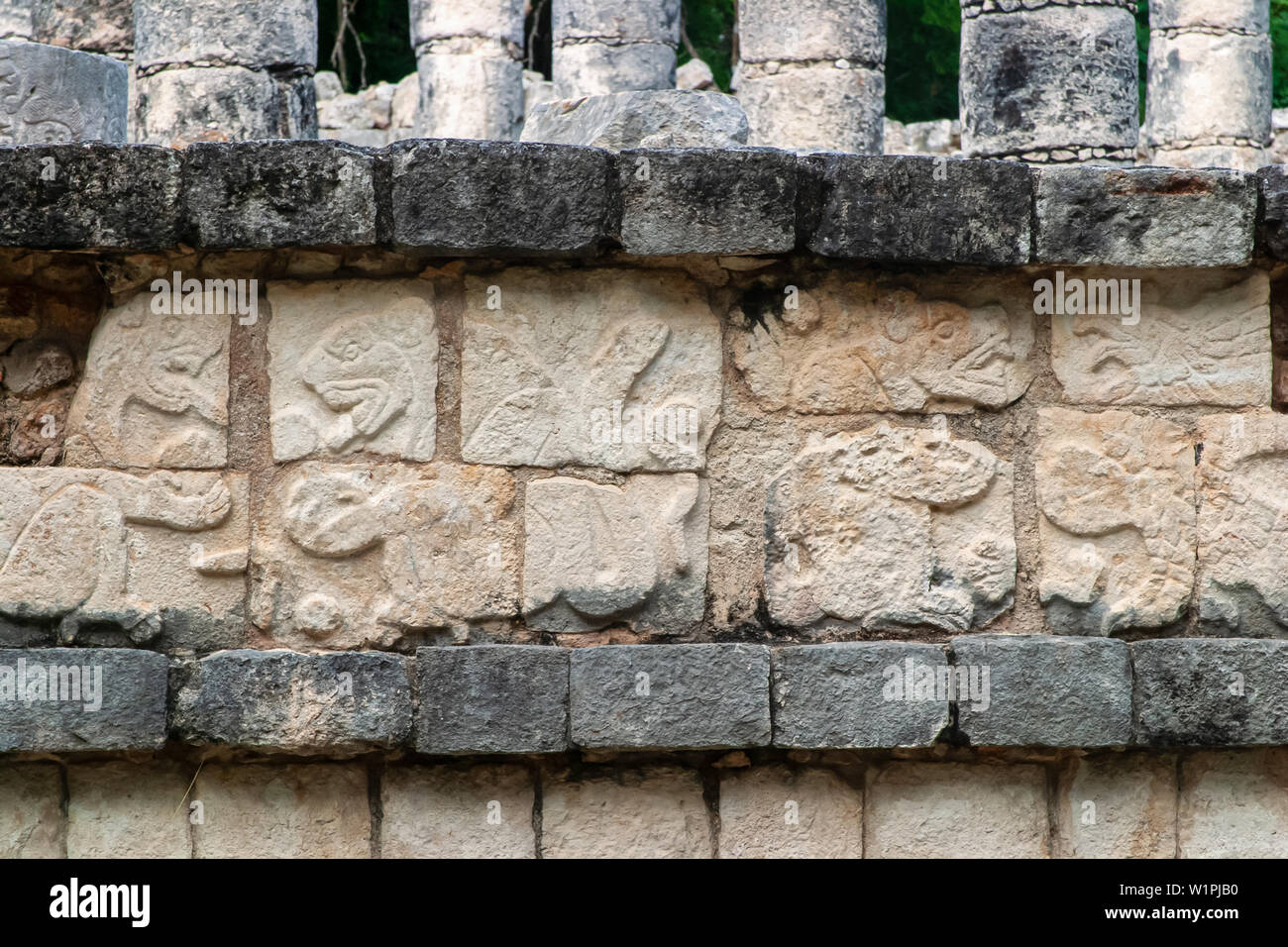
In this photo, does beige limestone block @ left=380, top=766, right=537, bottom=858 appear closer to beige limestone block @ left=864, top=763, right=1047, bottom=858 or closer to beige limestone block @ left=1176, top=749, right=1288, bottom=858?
beige limestone block @ left=864, top=763, right=1047, bottom=858

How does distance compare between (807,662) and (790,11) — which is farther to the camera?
(790,11)

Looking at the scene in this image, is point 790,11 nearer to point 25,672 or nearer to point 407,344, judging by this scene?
point 407,344

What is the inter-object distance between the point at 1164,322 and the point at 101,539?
2816 mm

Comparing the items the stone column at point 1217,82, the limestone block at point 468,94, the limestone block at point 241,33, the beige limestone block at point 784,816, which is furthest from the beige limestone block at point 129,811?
the stone column at point 1217,82

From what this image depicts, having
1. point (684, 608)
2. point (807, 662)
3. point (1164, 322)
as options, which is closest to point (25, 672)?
point (684, 608)

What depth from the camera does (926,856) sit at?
410cm

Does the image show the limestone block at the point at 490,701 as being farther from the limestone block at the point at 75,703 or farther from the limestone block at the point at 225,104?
the limestone block at the point at 225,104

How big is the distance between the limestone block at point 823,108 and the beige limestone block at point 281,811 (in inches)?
327

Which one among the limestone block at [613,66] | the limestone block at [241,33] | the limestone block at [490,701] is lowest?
the limestone block at [490,701]

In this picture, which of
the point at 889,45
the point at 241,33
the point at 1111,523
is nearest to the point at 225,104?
the point at 241,33

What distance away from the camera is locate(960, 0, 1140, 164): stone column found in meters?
10.1

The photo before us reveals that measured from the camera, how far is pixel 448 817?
403 cm

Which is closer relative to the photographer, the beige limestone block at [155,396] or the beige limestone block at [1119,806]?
the beige limestone block at [155,396]

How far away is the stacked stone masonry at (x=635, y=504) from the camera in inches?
151
